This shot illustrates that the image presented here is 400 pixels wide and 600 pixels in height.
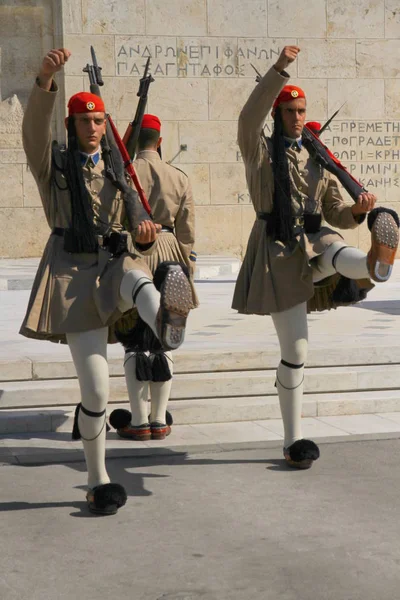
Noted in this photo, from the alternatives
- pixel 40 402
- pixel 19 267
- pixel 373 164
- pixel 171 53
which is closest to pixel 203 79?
pixel 171 53

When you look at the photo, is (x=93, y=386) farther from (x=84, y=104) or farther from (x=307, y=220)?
(x=307, y=220)

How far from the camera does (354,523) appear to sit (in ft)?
15.0

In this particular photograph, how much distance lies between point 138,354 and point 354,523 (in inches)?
78.5

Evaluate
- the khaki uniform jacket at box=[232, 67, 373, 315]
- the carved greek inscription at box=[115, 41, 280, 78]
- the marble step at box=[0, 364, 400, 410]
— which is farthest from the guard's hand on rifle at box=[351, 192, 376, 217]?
the carved greek inscription at box=[115, 41, 280, 78]

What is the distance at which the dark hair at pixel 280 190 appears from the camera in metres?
5.50

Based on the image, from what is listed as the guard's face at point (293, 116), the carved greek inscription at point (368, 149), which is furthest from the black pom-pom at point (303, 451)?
the carved greek inscription at point (368, 149)

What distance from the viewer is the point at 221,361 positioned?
289 inches

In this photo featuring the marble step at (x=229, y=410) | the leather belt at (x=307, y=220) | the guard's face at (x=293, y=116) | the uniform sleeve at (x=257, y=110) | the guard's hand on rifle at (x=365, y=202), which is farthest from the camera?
the marble step at (x=229, y=410)

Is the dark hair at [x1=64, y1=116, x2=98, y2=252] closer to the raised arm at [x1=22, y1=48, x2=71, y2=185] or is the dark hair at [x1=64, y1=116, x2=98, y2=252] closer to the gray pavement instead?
the raised arm at [x1=22, y1=48, x2=71, y2=185]

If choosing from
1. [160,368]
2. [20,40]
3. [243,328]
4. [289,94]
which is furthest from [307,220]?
[20,40]

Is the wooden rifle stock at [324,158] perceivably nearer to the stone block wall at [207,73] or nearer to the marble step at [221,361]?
the marble step at [221,361]

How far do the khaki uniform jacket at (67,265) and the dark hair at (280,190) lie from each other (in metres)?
0.93

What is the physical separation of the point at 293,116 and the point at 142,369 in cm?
166

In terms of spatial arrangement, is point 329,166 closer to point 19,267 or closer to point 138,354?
point 138,354
